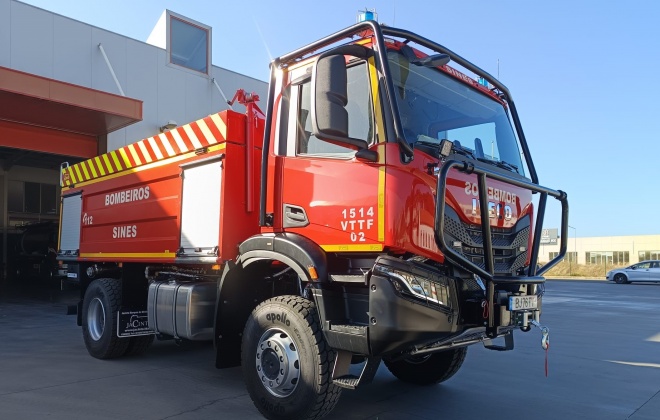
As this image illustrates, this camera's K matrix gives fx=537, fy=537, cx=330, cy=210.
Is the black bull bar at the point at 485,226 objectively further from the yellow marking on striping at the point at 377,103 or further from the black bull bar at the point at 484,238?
the yellow marking on striping at the point at 377,103

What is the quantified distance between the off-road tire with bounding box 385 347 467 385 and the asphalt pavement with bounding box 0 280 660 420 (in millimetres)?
118

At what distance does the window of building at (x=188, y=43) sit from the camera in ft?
55.3

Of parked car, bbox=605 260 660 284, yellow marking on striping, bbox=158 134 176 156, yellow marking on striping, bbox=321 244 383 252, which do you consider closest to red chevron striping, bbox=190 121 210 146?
yellow marking on striping, bbox=158 134 176 156

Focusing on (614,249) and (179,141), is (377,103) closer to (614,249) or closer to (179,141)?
(179,141)

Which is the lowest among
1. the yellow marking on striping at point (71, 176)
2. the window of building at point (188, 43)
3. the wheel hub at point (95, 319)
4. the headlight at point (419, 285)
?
the wheel hub at point (95, 319)

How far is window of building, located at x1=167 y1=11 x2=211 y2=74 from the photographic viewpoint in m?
16.8

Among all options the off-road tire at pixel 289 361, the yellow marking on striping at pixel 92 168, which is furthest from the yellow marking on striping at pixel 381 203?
the yellow marking on striping at pixel 92 168

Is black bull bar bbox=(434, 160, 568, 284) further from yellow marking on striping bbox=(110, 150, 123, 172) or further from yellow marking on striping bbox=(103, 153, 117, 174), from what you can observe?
yellow marking on striping bbox=(103, 153, 117, 174)

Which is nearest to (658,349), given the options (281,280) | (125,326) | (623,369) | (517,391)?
(623,369)

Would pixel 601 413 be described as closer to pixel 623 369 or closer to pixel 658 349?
pixel 623 369

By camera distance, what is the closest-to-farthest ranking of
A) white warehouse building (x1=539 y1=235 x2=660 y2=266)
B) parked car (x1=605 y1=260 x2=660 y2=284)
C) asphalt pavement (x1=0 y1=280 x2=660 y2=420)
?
1. asphalt pavement (x1=0 y1=280 x2=660 y2=420)
2. parked car (x1=605 y1=260 x2=660 y2=284)
3. white warehouse building (x1=539 y1=235 x2=660 y2=266)

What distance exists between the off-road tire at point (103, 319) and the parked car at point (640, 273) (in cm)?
2984

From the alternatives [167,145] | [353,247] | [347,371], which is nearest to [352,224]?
[353,247]

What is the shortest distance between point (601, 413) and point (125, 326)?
5170 mm
